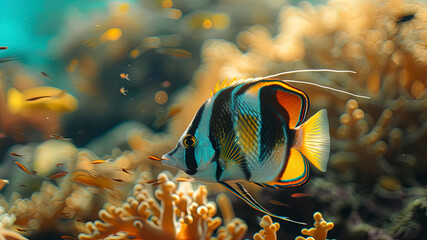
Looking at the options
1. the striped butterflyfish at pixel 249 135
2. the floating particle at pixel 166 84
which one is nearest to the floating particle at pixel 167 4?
the floating particle at pixel 166 84

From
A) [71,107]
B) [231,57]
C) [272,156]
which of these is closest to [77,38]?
[71,107]

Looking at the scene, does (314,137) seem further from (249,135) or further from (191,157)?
(191,157)

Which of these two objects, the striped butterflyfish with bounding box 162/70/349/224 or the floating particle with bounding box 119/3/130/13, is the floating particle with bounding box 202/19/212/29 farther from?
the striped butterflyfish with bounding box 162/70/349/224

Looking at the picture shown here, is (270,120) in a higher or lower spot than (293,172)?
higher

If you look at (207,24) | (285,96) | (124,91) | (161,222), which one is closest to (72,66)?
(124,91)

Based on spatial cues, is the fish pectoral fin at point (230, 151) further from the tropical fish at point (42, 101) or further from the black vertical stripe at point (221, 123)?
the tropical fish at point (42, 101)

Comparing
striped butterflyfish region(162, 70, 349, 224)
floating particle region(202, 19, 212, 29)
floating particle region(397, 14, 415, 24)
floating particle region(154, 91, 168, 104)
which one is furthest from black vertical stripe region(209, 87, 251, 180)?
floating particle region(202, 19, 212, 29)
